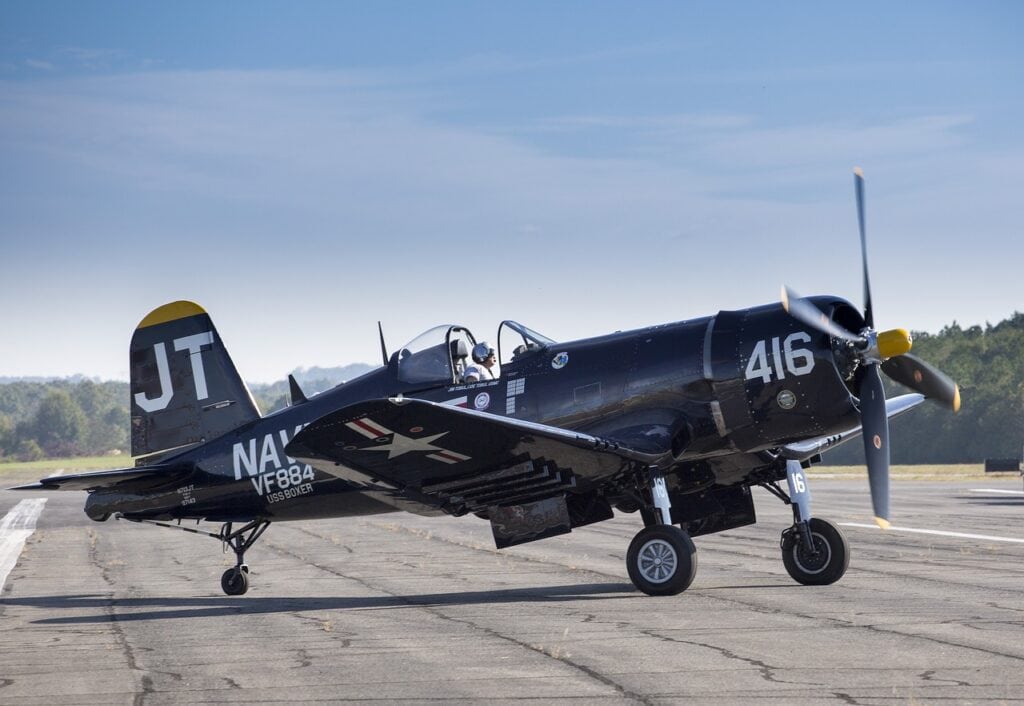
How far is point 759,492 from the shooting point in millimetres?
45344

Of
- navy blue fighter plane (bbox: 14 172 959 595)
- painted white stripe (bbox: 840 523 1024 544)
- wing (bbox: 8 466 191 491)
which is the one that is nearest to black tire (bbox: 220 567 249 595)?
navy blue fighter plane (bbox: 14 172 959 595)

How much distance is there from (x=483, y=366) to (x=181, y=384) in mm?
4823

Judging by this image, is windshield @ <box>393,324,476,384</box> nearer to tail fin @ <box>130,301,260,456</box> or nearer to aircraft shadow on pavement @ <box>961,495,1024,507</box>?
tail fin @ <box>130,301,260,456</box>

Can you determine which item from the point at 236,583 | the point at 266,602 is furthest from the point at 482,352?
the point at 236,583

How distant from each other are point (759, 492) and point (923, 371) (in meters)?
32.3

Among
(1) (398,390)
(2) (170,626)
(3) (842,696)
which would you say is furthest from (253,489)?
(3) (842,696)

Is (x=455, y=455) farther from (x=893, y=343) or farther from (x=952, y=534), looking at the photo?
(x=952, y=534)

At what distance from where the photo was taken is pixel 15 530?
32.8 m

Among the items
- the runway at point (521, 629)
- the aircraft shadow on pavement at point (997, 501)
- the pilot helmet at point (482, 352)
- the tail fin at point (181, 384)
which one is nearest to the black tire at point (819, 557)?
the runway at point (521, 629)

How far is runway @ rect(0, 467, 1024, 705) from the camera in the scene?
7.88m

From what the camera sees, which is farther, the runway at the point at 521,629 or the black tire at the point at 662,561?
the black tire at the point at 662,561

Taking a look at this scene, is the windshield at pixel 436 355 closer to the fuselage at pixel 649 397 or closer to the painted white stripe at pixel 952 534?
the fuselage at pixel 649 397

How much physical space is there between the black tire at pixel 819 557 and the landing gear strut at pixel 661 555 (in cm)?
172

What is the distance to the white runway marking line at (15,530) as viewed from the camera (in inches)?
875
